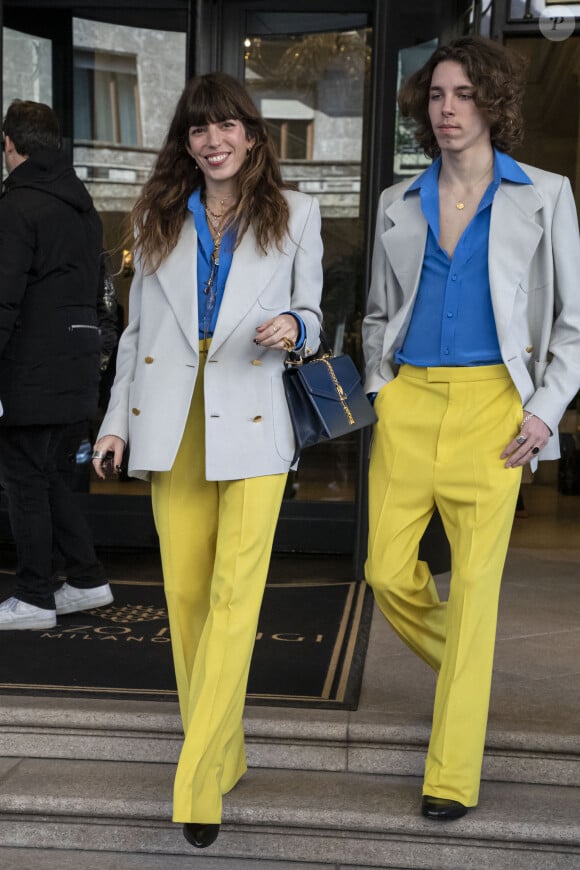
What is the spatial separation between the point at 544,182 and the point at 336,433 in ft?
2.83

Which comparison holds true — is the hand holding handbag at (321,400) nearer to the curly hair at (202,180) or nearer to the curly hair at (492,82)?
the curly hair at (202,180)

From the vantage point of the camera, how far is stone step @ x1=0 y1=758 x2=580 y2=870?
3.22 metres

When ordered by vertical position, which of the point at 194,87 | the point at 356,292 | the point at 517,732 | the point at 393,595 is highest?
the point at 194,87

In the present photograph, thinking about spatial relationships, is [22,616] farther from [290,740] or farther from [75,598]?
[290,740]

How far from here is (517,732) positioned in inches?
141

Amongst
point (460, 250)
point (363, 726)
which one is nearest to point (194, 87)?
point (460, 250)

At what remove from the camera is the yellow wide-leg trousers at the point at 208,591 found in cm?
296

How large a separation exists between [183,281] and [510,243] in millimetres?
843

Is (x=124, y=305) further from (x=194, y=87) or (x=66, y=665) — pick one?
(x=194, y=87)

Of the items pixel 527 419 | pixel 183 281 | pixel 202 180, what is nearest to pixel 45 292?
pixel 202 180

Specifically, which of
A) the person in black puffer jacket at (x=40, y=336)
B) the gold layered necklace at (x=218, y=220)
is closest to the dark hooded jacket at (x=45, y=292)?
the person in black puffer jacket at (x=40, y=336)

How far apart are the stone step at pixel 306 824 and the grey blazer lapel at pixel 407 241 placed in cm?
141

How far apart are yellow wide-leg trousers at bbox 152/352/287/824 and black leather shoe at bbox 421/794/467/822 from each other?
55cm

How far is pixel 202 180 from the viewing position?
10.5 feet
